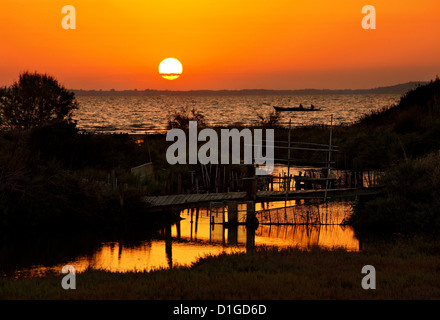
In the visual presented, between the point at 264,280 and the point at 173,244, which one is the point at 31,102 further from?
the point at 264,280

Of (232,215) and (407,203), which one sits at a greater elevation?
(407,203)

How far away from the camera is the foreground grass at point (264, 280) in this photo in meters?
11.7

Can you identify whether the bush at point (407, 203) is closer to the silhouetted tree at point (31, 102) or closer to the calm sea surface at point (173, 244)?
the calm sea surface at point (173, 244)

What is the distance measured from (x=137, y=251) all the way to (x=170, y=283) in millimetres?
9965

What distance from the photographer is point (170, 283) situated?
12.8 meters

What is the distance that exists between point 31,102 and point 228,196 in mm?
32526

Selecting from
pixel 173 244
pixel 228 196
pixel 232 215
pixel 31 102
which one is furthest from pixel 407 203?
pixel 31 102

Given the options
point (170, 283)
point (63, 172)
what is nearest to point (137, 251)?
point (63, 172)

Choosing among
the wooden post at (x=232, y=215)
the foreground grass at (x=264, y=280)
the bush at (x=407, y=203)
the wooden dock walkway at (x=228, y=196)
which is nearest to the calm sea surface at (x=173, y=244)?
the wooden post at (x=232, y=215)

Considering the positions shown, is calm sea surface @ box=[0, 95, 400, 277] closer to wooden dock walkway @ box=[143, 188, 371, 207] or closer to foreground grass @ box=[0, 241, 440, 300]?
wooden dock walkway @ box=[143, 188, 371, 207]

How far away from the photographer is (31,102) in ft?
174
